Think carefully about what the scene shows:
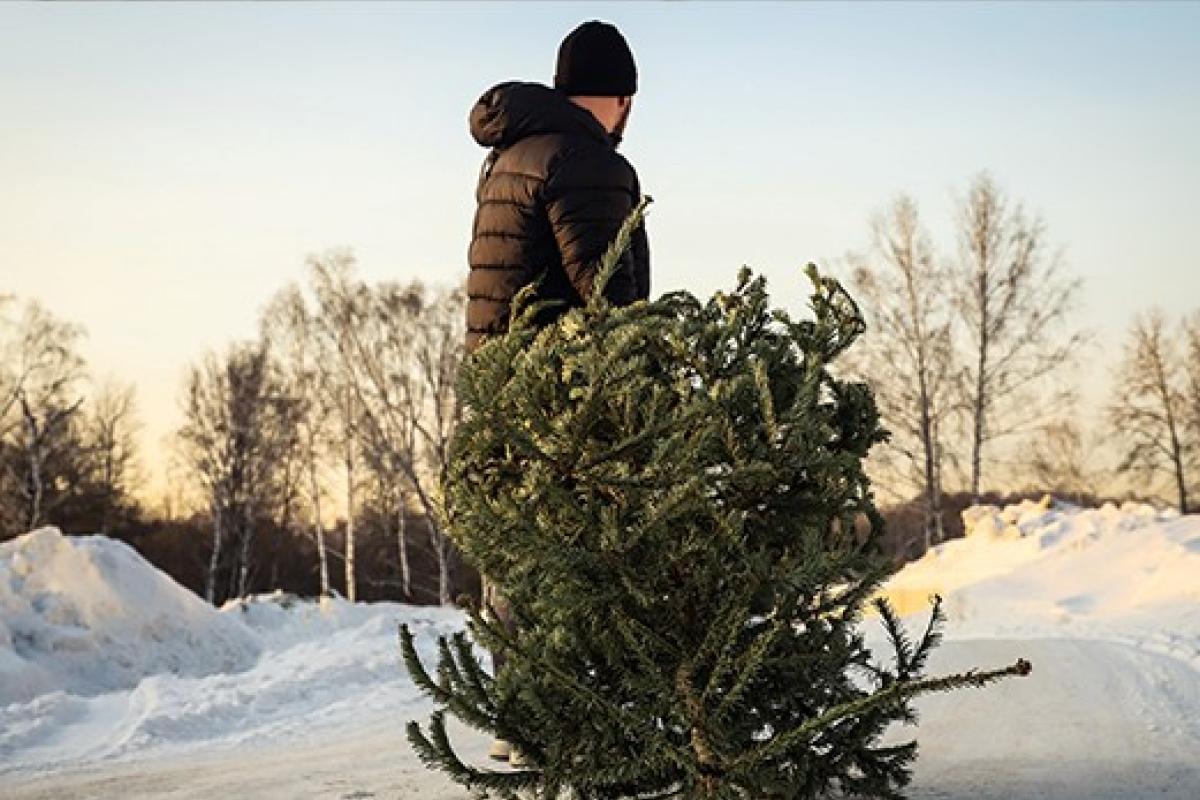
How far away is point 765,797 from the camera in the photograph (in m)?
2.81

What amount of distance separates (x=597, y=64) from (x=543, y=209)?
2.63ft

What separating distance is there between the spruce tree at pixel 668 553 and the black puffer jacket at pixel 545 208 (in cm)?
67

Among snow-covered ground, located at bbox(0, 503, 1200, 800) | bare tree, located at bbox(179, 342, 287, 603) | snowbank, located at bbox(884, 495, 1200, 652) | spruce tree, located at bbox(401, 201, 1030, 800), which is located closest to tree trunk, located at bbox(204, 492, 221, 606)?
bare tree, located at bbox(179, 342, 287, 603)

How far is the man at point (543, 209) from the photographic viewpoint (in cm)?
362

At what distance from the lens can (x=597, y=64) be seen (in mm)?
4191

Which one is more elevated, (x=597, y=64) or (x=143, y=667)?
(x=597, y=64)

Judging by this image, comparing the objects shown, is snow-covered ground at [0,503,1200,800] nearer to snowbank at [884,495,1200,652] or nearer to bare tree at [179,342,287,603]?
snowbank at [884,495,1200,652]

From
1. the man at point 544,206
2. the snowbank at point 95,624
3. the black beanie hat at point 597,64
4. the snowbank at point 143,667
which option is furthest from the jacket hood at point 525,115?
the snowbank at point 95,624

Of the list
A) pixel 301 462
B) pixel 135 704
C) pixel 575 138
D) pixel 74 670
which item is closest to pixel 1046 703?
pixel 575 138

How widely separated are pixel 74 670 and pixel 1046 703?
7.07 m

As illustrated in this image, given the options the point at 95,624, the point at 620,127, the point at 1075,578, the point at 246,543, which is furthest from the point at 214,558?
the point at 620,127

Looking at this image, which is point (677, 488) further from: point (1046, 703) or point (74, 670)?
point (74, 670)

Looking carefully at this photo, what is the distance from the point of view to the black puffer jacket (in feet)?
11.9

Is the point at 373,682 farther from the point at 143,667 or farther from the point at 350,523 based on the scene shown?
the point at 350,523
